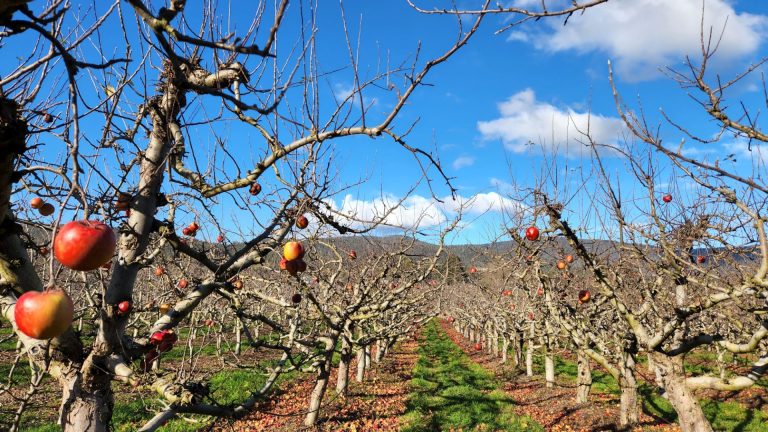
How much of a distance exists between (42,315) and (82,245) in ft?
0.76

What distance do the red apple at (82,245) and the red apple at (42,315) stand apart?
11cm

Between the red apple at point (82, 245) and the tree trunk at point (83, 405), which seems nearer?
the red apple at point (82, 245)

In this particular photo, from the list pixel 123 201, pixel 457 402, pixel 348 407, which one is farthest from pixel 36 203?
pixel 457 402

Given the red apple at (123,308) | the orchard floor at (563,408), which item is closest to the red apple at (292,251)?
the red apple at (123,308)

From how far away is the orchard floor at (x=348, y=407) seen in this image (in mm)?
8773

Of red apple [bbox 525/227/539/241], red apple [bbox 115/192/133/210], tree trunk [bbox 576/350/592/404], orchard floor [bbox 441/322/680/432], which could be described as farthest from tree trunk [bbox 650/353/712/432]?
tree trunk [bbox 576/350/592/404]

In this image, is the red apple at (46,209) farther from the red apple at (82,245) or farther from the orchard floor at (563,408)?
the orchard floor at (563,408)

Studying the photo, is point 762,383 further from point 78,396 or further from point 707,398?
point 78,396

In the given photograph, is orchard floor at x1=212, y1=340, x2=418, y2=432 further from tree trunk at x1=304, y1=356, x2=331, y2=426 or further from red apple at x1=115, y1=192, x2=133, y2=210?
red apple at x1=115, y1=192, x2=133, y2=210

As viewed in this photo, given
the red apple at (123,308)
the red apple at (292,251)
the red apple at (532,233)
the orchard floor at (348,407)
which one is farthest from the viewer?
the orchard floor at (348,407)

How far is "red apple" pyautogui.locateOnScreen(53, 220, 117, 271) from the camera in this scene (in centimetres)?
139

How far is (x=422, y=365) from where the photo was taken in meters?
16.5

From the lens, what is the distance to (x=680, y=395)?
176 inches

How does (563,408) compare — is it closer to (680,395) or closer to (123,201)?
(680,395)
